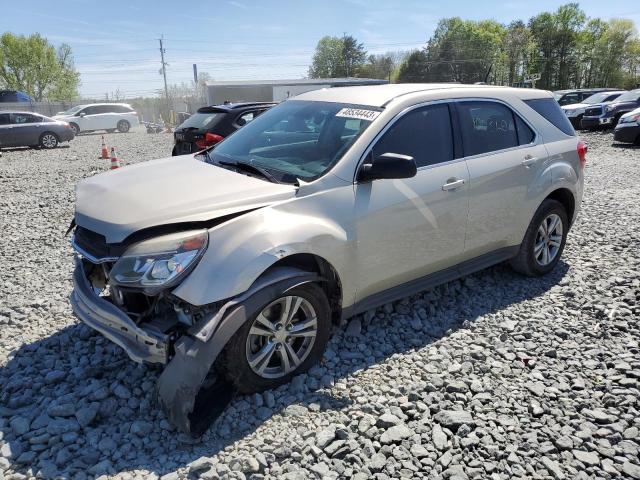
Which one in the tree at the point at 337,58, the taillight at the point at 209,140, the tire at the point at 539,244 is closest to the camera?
the tire at the point at 539,244

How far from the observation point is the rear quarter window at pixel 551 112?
4791 millimetres

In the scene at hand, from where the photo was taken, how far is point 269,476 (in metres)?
2.53

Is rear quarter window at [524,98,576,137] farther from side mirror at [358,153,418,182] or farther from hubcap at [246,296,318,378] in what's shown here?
hubcap at [246,296,318,378]

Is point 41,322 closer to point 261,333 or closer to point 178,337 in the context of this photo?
point 178,337

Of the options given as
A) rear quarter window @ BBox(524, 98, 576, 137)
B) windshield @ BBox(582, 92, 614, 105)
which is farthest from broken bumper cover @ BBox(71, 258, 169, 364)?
windshield @ BBox(582, 92, 614, 105)

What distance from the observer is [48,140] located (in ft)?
63.6

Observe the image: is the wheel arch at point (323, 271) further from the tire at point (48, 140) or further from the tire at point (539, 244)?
the tire at point (48, 140)

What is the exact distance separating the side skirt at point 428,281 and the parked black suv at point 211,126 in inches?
242

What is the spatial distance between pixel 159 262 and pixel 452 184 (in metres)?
2.29

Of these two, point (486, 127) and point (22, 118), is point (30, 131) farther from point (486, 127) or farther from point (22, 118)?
point (486, 127)

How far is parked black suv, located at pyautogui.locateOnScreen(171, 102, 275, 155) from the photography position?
9508 millimetres

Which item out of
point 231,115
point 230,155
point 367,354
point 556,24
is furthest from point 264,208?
point 556,24

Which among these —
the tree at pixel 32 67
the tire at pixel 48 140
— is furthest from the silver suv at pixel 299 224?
the tree at pixel 32 67

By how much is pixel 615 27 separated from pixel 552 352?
3816 inches
